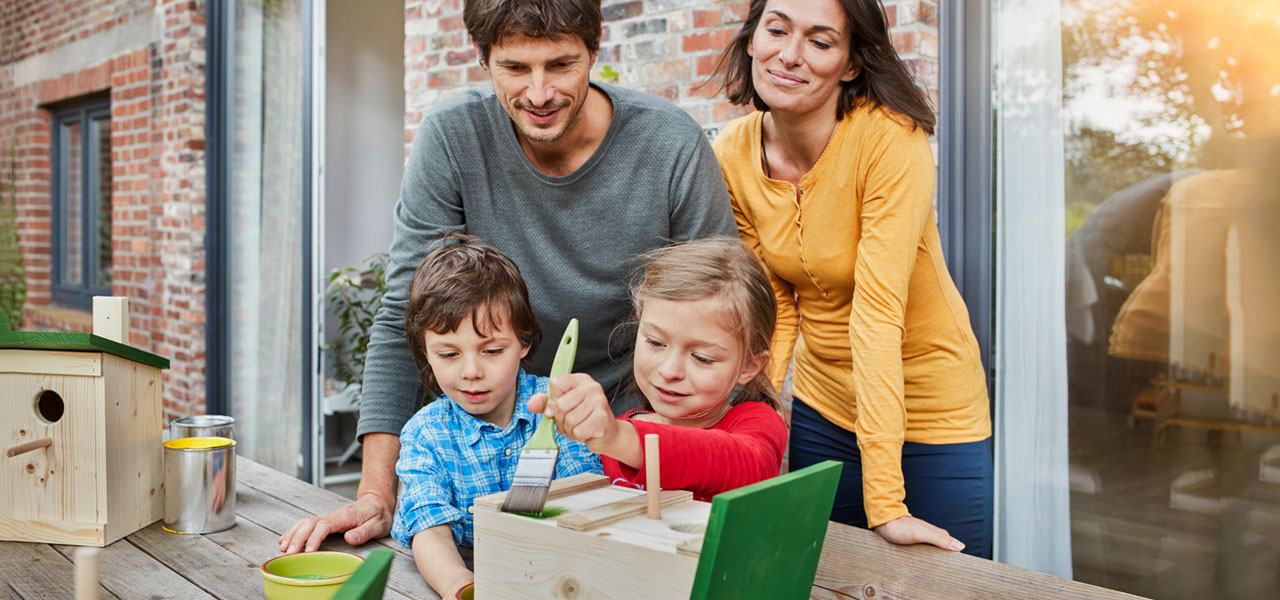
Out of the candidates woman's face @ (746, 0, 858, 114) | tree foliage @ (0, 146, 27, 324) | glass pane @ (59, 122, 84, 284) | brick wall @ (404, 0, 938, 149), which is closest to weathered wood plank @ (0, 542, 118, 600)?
woman's face @ (746, 0, 858, 114)

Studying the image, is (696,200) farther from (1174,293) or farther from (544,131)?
(1174,293)

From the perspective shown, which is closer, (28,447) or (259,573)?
(259,573)

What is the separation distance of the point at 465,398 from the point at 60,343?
0.56 metres

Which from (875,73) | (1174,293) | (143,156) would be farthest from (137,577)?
(143,156)

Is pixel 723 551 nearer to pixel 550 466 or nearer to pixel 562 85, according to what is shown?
pixel 550 466

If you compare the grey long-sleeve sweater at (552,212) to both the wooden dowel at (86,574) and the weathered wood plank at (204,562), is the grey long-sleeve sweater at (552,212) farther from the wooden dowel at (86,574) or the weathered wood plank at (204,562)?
the wooden dowel at (86,574)

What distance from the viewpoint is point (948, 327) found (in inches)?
67.6

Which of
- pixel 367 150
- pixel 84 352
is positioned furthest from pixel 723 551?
pixel 367 150

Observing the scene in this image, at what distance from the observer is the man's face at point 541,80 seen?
4.29ft

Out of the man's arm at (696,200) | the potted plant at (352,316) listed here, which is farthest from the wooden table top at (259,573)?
the potted plant at (352,316)

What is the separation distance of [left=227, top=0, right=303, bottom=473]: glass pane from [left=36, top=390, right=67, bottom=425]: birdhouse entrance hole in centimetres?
268

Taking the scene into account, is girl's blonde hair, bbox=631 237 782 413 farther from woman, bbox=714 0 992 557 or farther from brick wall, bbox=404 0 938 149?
brick wall, bbox=404 0 938 149

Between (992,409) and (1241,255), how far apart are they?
594mm

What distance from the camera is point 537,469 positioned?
2.80 feet
